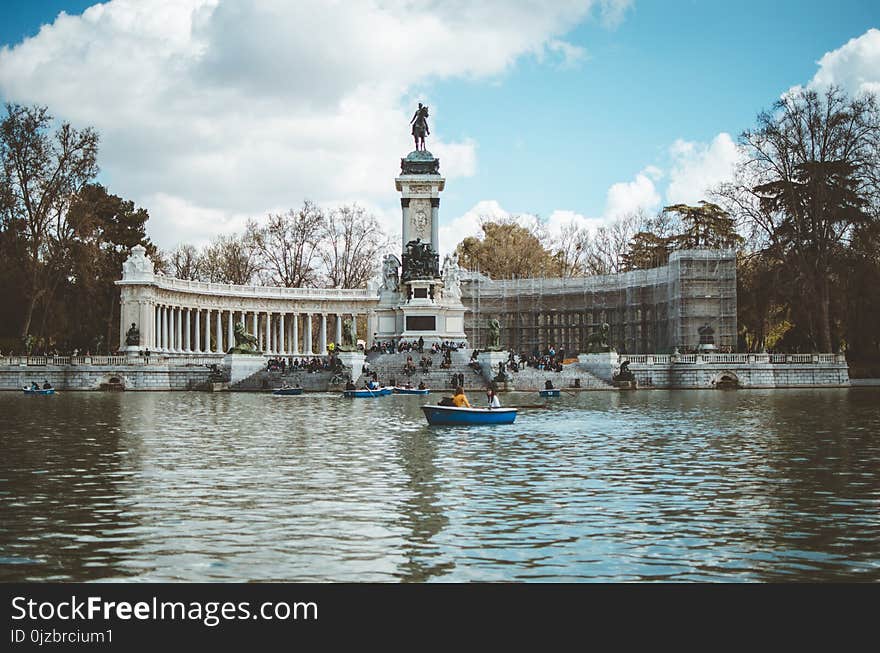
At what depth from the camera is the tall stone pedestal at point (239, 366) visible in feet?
181

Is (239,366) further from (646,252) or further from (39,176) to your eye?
(646,252)

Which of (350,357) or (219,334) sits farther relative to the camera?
(219,334)

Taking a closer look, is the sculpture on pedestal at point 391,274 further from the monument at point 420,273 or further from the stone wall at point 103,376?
the stone wall at point 103,376

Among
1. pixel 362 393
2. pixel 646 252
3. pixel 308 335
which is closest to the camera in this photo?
pixel 362 393

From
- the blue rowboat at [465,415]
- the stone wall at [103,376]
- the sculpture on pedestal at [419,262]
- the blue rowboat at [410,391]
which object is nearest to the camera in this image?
the blue rowboat at [465,415]

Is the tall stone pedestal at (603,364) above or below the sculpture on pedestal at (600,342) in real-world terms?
below

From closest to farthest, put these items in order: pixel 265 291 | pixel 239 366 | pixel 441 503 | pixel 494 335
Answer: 1. pixel 441 503
2. pixel 494 335
3. pixel 239 366
4. pixel 265 291

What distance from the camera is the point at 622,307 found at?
2987 inches

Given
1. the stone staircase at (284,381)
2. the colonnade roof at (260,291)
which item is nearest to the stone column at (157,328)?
the colonnade roof at (260,291)

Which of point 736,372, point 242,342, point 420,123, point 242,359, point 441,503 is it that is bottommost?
point 441,503

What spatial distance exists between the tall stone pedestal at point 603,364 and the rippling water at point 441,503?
2804cm

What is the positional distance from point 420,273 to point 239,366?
18785mm

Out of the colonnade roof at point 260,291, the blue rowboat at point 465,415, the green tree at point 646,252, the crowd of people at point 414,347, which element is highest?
the green tree at point 646,252

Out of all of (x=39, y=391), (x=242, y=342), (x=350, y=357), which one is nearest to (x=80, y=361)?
(x=39, y=391)
